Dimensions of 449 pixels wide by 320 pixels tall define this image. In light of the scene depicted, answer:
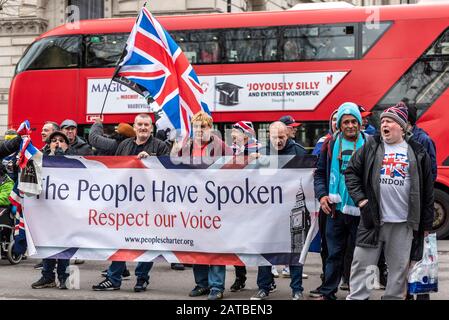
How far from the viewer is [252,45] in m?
14.5

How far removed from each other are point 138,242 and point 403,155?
3.02 m

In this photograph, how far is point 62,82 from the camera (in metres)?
15.6

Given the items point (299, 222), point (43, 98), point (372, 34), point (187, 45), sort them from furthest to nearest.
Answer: point (43, 98)
point (187, 45)
point (372, 34)
point (299, 222)

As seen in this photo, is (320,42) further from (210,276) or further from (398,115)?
(398,115)

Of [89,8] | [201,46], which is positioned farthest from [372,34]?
[89,8]

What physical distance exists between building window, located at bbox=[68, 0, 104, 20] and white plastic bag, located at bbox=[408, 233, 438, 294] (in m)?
22.3

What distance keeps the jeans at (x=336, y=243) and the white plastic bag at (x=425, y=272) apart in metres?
0.82

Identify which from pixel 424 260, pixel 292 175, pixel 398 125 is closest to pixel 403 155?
pixel 398 125

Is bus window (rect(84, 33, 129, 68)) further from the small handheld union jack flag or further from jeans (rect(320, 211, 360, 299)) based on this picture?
jeans (rect(320, 211, 360, 299))

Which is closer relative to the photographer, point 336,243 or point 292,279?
point 336,243

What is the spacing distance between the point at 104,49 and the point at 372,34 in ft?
18.6

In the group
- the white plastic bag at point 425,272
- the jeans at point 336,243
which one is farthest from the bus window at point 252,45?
the white plastic bag at point 425,272

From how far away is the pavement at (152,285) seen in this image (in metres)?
7.44

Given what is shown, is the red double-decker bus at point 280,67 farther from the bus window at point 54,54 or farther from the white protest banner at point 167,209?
the white protest banner at point 167,209
